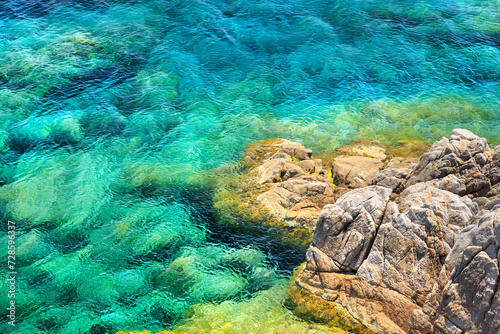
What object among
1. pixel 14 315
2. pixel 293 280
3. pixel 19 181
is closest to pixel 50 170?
pixel 19 181

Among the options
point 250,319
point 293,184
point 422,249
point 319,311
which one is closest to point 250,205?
point 293,184

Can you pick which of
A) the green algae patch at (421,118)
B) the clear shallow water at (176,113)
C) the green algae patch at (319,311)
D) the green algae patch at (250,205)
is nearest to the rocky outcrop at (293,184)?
the green algae patch at (250,205)

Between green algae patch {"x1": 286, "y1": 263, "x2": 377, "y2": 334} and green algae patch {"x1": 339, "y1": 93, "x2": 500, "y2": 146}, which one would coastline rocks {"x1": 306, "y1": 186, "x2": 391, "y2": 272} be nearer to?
green algae patch {"x1": 286, "y1": 263, "x2": 377, "y2": 334}

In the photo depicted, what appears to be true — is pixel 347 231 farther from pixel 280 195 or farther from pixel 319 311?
pixel 280 195

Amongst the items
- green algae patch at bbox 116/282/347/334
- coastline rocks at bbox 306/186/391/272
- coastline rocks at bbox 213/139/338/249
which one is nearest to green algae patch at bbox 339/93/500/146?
coastline rocks at bbox 213/139/338/249

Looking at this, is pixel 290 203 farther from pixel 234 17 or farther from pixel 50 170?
pixel 234 17

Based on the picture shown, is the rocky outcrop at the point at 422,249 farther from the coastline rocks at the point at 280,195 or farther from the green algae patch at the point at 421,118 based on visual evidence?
the green algae patch at the point at 421,118
